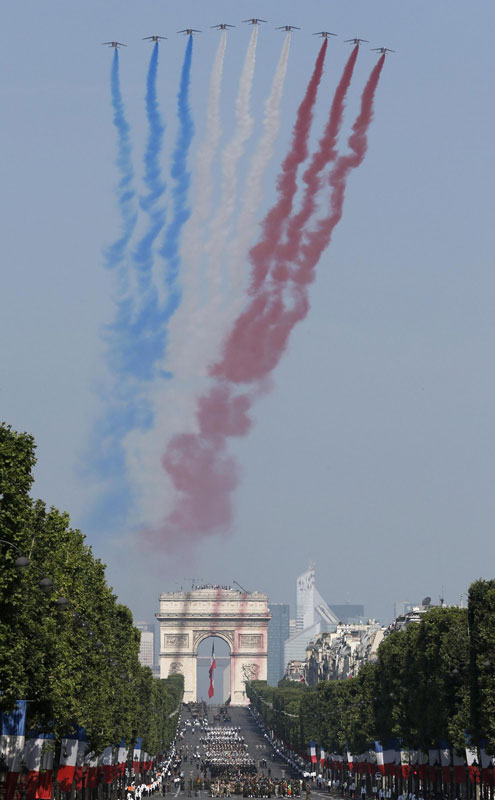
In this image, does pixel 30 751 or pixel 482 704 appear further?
pixel 482 704

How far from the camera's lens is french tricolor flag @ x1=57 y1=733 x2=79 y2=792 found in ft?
319

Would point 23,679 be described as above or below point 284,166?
below

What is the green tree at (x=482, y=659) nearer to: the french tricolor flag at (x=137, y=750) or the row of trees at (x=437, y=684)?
the row of trees at (x=437, y=684)

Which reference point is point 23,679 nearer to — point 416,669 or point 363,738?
point 416,669

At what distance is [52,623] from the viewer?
275 ft

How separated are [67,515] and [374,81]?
2062 inches

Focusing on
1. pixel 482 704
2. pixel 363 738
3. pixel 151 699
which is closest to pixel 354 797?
pixel 363 738

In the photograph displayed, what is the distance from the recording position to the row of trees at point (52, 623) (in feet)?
235

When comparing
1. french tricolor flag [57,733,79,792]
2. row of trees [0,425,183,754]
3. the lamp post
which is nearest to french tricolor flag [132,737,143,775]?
row of trees [0,425,183,754]

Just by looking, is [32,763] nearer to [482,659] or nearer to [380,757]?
[482,659]

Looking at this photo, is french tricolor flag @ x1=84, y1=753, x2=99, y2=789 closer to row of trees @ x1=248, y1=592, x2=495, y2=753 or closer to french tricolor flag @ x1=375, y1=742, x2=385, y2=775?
row of trees @ x1=248, y1=592, x2=495, y2=753

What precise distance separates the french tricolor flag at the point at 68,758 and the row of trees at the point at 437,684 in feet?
89.3

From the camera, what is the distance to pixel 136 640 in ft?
567

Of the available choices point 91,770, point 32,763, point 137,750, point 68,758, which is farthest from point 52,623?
point 137,750
